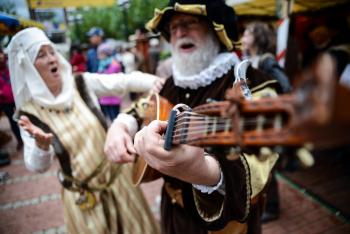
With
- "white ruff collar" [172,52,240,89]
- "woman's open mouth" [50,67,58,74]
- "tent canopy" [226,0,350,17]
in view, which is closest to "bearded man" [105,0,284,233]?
"white ruff collar" [172,52,240,89]

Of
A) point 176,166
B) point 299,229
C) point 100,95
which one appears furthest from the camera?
point 299,229

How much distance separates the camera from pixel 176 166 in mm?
796

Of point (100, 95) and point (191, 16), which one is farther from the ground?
point (191, 16)

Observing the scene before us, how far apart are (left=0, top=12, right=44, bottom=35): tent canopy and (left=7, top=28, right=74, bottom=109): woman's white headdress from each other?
0.08ft

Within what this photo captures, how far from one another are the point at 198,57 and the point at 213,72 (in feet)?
0.40

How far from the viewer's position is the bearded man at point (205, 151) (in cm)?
96

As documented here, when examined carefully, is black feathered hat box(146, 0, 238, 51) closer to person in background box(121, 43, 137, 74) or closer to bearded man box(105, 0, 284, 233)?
bearded man box(105, 0, 284, 233)

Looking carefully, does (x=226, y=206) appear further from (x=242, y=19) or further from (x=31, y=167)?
(x=242, y=19)

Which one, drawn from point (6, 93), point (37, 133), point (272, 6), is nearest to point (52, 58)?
point (6, 93)

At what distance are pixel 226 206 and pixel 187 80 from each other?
75 cm

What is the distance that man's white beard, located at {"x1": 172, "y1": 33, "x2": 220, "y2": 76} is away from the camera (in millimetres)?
1423

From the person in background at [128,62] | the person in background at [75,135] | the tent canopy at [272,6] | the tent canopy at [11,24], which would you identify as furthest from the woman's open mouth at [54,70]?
the tent canopy at [272,6]

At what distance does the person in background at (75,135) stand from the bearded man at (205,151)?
22 centimetres

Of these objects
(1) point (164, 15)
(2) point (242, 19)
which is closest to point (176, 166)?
(1) point (164, 15)
